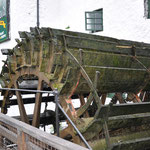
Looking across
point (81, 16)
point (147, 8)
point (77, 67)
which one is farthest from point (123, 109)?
point (81, 16)

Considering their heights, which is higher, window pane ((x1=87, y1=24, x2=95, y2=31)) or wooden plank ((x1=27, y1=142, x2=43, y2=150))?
window pane ((x1=87, y1=24, x2=95, y2=31))

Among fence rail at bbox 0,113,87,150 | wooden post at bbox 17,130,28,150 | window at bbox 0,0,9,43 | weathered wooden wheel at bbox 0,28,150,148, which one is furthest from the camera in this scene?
window at bbox 0,0,9,43

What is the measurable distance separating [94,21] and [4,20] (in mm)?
4152

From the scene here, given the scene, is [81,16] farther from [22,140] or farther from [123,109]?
[22,140]

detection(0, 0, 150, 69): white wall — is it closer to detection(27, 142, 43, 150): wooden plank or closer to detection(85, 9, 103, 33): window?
detection(85, 9, 103, 33): window

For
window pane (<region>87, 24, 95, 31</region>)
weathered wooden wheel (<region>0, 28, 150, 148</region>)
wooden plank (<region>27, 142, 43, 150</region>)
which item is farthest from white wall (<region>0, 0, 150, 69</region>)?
wooden plank (<region>27, 142, 43, 150</region>)

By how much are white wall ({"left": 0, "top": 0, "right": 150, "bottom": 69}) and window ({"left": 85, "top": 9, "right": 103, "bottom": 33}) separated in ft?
0.56

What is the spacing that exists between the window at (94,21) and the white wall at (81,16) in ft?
0.56

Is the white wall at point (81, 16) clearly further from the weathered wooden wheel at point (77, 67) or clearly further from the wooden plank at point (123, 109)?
the wooden plank at point (123, 109)

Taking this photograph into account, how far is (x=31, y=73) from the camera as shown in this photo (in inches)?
181

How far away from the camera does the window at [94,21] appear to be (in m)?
8.21

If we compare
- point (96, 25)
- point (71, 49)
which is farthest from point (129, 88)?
point (96, 25)

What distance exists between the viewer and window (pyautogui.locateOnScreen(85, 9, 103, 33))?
323 inches

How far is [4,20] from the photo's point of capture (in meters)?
10.5
